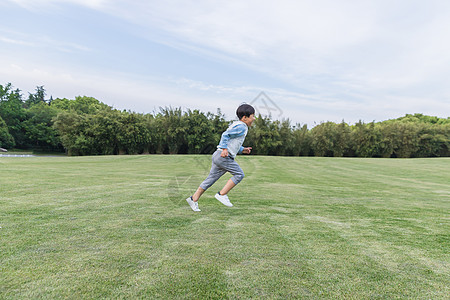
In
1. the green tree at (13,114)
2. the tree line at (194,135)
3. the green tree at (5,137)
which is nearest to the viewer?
the tree line at (194,135)

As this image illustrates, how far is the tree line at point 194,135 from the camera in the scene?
48.2 metres

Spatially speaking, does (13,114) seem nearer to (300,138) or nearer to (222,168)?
(300,138)

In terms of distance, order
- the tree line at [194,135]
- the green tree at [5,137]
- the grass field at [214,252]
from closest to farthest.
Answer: the grass field at [214,252] → the tree line at [194,135] → the green tree at [5,137]

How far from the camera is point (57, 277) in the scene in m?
2.40

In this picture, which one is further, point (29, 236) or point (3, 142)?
point (3, 142)

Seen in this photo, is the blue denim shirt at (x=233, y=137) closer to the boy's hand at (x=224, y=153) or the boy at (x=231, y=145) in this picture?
the boy at (x=231, y=145)

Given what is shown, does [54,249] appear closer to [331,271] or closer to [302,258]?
[302,258]

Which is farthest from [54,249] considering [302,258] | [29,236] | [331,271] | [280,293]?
[331,271]

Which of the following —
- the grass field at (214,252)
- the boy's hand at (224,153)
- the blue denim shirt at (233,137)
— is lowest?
the grass field at (214,252)

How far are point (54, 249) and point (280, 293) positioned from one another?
102 inches

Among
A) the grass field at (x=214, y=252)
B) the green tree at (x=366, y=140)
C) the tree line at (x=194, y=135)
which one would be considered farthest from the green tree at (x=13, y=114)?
the green tree at (x=366, y=140)

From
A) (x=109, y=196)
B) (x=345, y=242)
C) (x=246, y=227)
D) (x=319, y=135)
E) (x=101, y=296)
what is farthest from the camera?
(x=319, y=135)

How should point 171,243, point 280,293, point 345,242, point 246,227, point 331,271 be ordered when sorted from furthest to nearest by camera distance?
point 246,227, point 345,242, point 171,243, point 331,271, point 280,293

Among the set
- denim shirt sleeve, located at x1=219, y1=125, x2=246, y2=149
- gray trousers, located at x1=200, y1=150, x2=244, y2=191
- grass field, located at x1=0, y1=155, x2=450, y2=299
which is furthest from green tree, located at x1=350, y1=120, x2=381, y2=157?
denim shirt sleeve, located at x1=219, y1=125, x2=246, y2=149
